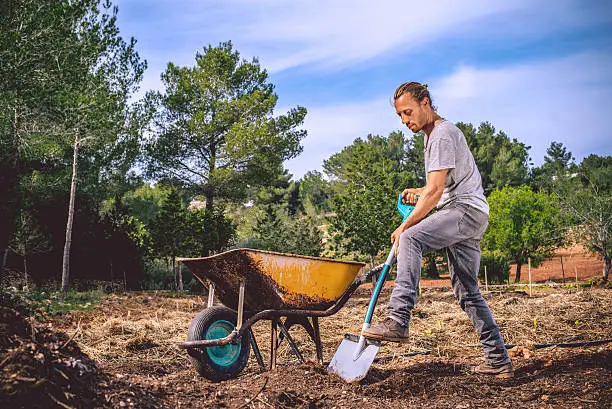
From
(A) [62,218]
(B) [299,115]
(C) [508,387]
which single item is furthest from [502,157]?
(C) [508,387]

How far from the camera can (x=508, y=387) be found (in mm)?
2736

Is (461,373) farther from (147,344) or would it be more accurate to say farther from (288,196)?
(288,196)

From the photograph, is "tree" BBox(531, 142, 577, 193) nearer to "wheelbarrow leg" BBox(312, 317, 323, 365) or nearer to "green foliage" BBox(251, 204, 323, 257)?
"green foliage" BBox(251, 204, 323, 257)

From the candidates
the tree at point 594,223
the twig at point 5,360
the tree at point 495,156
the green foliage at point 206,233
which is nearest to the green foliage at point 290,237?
the green foliage at point 206,233

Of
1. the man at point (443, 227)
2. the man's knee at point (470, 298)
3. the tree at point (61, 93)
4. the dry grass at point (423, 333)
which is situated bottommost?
the dry grass at point (423, 333)

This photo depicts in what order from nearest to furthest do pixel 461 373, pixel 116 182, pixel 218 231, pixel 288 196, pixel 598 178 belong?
1. pixel 461 373
2. pixel 218 231
3. pixel 116 182
4. pixel 598 178
5. pixel 288 196

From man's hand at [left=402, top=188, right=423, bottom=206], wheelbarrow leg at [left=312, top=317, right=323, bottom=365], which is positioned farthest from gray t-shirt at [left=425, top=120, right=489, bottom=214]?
wheelbarrow leg at [left=312, top=317, right=323, bottom=365]

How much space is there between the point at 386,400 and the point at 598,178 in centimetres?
3664

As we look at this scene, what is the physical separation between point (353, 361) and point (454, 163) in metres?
1.20

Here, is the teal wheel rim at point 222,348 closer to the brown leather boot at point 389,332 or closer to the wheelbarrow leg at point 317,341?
the wheelbarrow leg at point 317,341

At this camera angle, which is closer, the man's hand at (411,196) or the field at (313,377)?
the field at (313,377)

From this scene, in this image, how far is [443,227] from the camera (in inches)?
107

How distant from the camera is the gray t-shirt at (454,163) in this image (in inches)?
107

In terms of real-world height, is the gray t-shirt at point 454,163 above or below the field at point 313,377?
above
